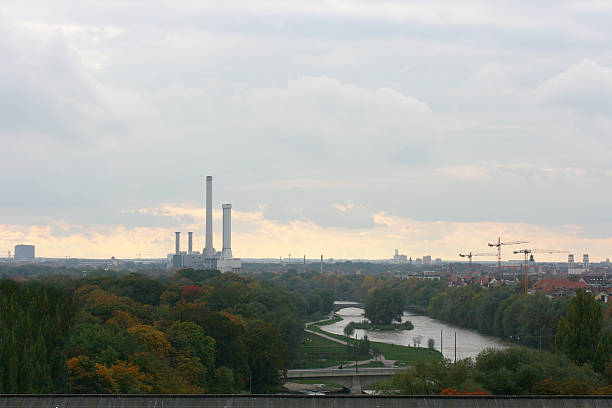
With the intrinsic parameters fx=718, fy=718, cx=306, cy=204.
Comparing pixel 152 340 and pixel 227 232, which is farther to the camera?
pixel 227 232

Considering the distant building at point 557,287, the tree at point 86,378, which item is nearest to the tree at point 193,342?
the tree at point 86,378

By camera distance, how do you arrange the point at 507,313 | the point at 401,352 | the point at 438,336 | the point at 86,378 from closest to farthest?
the point at 86,378 < the point at 401,352 < the point at 507,313 < the point at 438,336

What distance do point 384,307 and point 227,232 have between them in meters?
52.8

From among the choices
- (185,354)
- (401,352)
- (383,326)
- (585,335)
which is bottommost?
(383,326)

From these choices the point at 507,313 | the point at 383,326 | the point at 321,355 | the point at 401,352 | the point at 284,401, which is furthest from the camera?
the point at 383,326

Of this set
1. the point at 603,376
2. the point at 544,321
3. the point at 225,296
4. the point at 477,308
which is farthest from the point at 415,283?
the point at 603,376

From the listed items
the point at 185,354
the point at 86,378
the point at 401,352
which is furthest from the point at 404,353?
the point at 86,378

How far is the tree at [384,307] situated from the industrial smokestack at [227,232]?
47.8 meters

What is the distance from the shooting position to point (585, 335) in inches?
1697

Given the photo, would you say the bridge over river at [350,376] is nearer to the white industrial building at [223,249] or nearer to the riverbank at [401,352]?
the riverbank at [401,352]

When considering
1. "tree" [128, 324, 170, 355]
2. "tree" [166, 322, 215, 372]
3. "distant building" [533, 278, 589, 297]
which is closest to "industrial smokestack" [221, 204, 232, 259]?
"distant building" [533, 278, 589, 297]

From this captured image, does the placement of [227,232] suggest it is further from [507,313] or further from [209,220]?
[507,313]

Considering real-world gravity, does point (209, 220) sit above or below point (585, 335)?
above

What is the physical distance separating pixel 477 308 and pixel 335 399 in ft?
257
